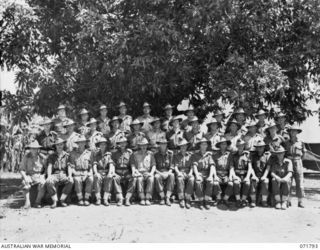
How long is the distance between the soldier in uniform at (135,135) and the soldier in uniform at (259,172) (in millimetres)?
2244

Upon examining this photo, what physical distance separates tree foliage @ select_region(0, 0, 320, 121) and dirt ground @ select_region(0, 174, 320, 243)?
9.07 feet

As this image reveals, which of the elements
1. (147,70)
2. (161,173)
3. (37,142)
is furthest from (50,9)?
(161,173)

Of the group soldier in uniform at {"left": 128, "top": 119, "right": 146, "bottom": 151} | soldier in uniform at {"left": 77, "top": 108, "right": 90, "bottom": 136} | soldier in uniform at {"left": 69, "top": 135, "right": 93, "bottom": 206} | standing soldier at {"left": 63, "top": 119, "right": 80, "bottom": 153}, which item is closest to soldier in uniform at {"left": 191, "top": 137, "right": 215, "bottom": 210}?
soldier in uniform at {"left": 128, "top": 119, "right": 146, "bottom": 151}

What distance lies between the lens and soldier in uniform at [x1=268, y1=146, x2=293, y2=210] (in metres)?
8.86

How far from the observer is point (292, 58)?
1085 centimetres

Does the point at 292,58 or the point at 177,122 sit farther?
the point at 292,58

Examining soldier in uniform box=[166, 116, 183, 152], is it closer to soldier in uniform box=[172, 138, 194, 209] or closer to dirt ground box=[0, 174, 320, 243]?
soldier in uniform box=[172, 138, 194, 209]

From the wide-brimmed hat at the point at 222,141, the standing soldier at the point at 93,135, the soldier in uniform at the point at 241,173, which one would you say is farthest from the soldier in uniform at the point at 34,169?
the soldier in uniform at the point at 241,173

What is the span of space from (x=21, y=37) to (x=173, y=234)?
19.2 feet

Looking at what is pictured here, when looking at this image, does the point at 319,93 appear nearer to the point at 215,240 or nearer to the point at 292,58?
the point at 292,58

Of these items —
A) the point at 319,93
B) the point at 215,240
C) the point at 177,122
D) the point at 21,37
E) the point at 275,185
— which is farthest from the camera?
the point at 319,93

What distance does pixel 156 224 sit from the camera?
7.69 metres

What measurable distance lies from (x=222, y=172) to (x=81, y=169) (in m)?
2.70

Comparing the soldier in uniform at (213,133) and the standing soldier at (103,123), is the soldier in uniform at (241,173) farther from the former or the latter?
the standing soldier at (103,123)
